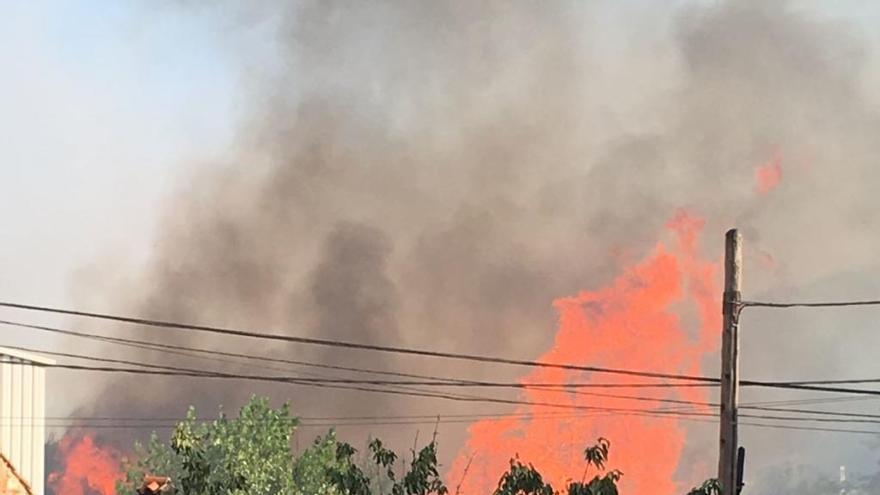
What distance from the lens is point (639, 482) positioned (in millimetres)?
72375

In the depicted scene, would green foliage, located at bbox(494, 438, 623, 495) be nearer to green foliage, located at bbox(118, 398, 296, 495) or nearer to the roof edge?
the roof edge

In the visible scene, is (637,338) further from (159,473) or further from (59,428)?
A: (59,428)

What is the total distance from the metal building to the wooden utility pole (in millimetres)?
16525

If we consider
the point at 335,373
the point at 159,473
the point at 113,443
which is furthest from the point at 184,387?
the point at 159,473

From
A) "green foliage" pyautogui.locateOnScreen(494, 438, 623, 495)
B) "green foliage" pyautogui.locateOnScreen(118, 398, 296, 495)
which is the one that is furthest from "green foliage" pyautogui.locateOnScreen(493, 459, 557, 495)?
"green foliage" pyautogui.locateOnScreen(118, 398, 296, 495)

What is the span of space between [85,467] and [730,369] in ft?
277

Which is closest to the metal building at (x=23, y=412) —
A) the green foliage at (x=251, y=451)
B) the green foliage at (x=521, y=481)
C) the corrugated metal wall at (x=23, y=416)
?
the corrugated metal wall at (x=23, y=416)

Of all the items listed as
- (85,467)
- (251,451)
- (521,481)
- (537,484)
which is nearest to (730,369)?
(537,484)

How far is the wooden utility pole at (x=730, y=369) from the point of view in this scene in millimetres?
20734

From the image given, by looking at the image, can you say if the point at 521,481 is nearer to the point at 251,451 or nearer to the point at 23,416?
the point at 23,416

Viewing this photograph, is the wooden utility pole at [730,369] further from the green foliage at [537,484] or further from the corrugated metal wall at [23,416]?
the corrugated metal wall at [23,416]

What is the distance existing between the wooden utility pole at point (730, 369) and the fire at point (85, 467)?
77996 mm

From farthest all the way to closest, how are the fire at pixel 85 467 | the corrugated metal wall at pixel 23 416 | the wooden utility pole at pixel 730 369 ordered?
the fire at pixel 85 467 → the corrugated metal wall at pixel 23 416 → the wooden utility pole at pixel 730 369

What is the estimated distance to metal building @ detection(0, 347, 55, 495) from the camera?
31.1 m
